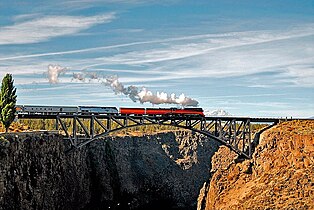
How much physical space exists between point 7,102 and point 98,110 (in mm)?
15870

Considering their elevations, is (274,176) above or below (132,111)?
below

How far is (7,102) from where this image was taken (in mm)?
94438

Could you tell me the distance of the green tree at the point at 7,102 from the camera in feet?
308

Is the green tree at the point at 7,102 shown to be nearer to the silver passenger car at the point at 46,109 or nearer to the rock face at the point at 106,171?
the silver passenger car at the point at 46,109

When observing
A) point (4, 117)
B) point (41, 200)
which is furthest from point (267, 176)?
point (4, 117)

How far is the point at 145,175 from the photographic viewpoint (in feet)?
418

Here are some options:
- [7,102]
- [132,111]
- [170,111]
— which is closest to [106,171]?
[132,111]

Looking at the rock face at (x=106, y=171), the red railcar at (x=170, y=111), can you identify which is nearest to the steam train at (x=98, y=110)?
the red railcar at (x=170, y=111)

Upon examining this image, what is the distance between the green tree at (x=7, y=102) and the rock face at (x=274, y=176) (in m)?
37.3

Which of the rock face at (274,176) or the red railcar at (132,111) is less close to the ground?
the red railcar at (132,111)

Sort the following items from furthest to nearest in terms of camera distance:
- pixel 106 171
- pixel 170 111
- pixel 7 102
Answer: pixel 106 171
pixel 170 111
pixel 7 102

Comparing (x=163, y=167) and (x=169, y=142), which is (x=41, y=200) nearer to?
(x=163, y=167)

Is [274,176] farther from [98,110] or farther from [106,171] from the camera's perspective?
[106,171]

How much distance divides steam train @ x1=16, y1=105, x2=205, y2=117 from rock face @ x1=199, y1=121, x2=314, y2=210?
1278cm
